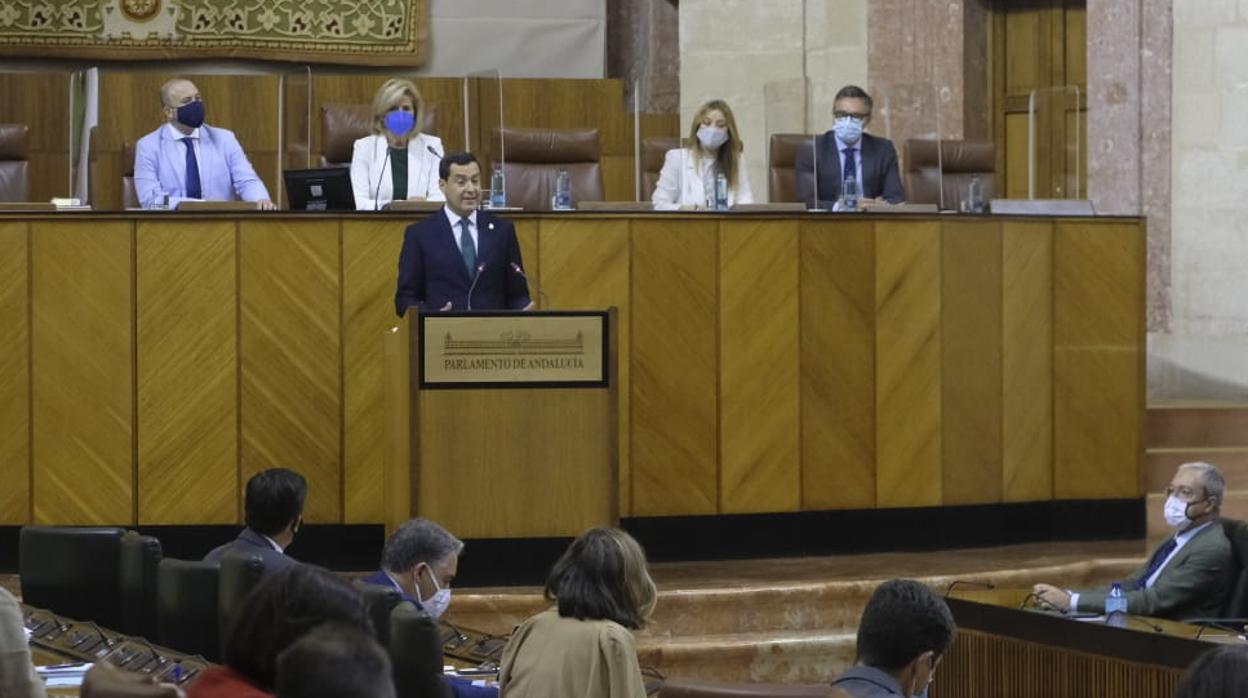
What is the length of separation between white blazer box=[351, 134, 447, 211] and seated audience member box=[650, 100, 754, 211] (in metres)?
1.01

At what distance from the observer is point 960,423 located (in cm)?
921

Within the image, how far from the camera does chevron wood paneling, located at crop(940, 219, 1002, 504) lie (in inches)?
361

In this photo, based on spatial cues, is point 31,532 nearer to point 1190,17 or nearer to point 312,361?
point 312,361

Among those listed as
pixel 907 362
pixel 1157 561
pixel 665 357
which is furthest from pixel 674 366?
pixel 1157 561

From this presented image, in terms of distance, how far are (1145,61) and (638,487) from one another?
15.1ft

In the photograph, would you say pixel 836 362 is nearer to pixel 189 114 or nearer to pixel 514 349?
pixel 514 349

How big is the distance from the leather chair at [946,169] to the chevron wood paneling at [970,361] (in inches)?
71.9

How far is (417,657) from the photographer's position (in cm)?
462

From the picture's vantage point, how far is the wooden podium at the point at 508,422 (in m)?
7.87

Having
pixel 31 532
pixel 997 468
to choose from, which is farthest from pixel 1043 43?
pixel 31 532

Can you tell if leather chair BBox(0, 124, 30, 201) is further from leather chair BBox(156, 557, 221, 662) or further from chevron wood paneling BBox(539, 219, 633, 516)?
leather chair BBox(156, 557, 221, 662)

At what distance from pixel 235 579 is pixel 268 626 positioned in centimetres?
213

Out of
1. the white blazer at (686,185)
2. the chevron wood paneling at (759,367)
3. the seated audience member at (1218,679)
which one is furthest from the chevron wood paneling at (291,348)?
the seated audience member at (1218,679)

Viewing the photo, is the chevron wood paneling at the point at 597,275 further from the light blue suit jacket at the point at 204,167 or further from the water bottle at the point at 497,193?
the light blue suit jacket at the point at 204,167
